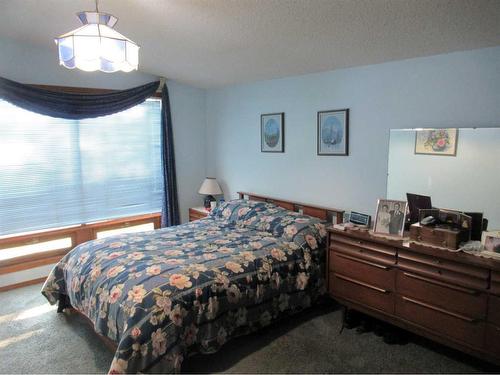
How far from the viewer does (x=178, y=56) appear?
3732mm

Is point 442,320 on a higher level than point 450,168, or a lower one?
lower

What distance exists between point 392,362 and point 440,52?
2273 mm

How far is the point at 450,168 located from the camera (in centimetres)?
272

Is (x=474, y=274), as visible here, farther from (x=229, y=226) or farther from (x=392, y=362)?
(x=229, y=226)

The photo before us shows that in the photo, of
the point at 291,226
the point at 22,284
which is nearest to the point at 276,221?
the point at 291,226

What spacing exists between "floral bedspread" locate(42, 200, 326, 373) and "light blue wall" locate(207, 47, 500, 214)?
0.57 meters

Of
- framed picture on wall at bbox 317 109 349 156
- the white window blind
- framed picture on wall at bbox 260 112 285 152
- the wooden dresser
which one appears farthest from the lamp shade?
the wooden dresser

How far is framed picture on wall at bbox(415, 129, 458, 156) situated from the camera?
269 centimetres

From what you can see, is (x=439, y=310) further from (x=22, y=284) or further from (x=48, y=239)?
(x=22, y=284)

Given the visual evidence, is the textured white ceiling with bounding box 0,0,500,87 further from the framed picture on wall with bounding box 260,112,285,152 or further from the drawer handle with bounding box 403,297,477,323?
the drawer handle with bounding box 403,297,477,323

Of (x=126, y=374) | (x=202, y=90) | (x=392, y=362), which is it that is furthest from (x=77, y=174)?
(x=392, y=362)

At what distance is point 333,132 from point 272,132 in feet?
2.84

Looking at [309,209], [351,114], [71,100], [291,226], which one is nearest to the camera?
[291,226]

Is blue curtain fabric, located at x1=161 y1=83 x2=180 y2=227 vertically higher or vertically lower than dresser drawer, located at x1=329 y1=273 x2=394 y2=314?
A: higher
